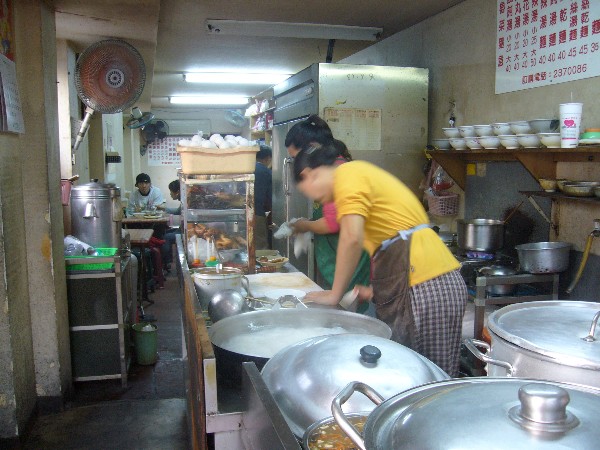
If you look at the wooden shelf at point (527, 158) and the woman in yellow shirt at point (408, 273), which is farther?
the wooden shelf at point (527, 158)

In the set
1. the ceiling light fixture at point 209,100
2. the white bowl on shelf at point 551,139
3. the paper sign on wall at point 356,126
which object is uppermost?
the ceiling light fixture at point 209,100

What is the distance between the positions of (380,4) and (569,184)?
2.77m

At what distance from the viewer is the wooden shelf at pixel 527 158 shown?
142 inches

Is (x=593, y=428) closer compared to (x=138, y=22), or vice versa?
(x=593, y=428)

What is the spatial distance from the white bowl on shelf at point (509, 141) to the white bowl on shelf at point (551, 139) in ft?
0.91

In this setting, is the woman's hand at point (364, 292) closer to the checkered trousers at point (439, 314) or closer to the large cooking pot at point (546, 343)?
the checkered trousers at point (439, 314)

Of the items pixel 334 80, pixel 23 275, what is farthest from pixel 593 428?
pixel 334 80

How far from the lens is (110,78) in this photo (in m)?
5.07

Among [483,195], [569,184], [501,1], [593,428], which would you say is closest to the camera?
[593,428]

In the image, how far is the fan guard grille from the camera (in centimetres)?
495

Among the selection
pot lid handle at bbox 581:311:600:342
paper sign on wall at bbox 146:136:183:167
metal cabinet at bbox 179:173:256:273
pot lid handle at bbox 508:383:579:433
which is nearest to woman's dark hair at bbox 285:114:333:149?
metal cabinet at bbox 179:173:256:273

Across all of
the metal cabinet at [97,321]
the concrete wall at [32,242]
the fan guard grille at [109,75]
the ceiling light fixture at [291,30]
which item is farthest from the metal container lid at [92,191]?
the ceiling light fixture at [291,30]

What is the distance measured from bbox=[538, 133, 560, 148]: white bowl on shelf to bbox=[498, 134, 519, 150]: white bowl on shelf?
28cm

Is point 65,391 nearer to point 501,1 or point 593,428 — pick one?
point 593,428
